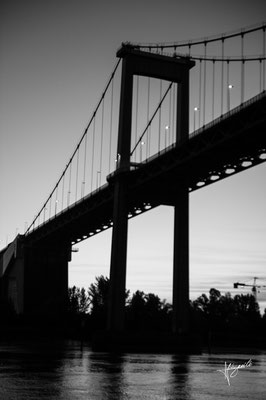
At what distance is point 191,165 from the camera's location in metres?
51.5

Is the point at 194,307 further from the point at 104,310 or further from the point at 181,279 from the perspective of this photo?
the point at 181,279

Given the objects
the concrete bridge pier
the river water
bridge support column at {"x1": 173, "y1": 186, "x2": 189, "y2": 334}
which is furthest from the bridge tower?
the concrete bridge pier

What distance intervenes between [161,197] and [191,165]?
7168 mm

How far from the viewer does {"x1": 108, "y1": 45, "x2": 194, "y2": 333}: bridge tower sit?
5525 cm

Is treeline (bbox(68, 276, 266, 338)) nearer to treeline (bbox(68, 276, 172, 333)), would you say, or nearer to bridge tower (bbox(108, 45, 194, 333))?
treeline (bbox(68, 276, 172, 333))

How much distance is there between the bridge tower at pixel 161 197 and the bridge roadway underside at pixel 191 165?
861mm

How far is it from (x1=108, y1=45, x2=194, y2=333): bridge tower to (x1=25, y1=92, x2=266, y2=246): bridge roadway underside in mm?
861

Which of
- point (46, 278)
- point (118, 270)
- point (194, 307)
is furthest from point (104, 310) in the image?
point (194, 307)

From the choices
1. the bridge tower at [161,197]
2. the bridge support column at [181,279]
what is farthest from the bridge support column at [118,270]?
→ the bridge support column at [181,279]

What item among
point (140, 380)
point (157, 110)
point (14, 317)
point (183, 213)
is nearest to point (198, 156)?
point (183, 213)

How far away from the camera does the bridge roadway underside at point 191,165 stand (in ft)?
145

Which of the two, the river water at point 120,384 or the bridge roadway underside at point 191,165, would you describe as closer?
the river water at point 120,384

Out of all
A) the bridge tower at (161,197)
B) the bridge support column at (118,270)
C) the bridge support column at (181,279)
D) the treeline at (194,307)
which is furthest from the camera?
the treeline at (194,307)

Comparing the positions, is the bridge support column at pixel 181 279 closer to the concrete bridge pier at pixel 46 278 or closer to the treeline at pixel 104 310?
the treeline at pixel 104 310
